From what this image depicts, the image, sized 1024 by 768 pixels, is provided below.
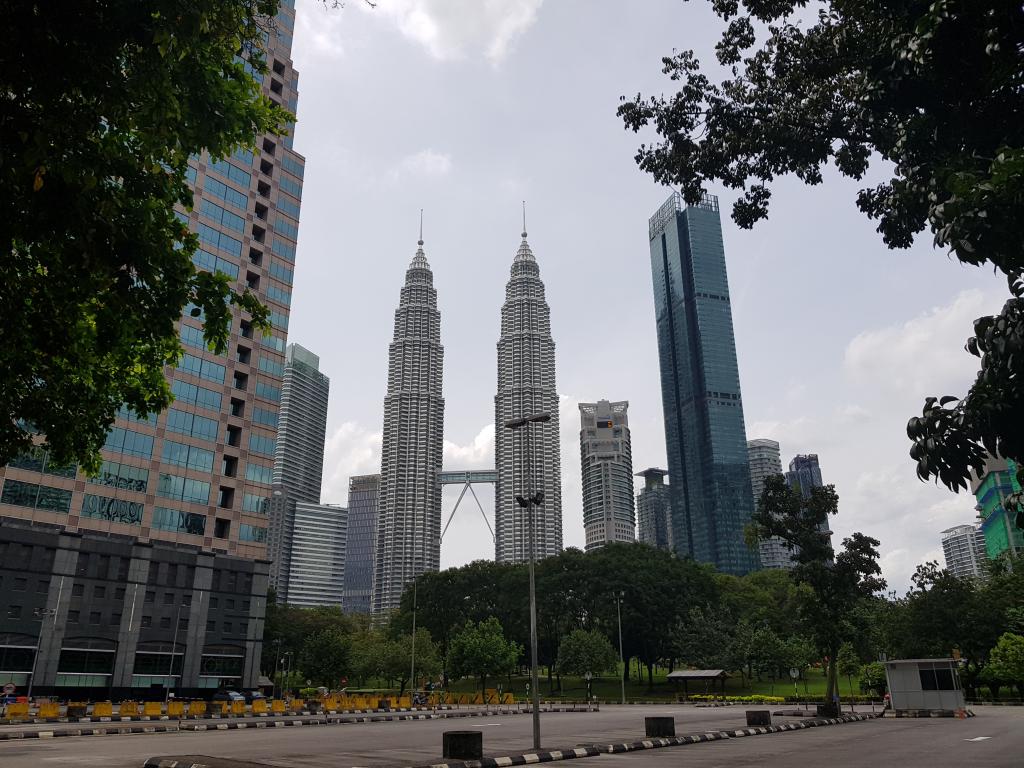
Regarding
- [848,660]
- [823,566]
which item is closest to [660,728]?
[823,566]

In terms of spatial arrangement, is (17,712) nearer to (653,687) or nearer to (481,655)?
(481,655)

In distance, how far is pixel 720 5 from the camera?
18.7m

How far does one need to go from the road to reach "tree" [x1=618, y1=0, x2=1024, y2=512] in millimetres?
9023

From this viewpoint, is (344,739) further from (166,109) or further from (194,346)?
(194,346)

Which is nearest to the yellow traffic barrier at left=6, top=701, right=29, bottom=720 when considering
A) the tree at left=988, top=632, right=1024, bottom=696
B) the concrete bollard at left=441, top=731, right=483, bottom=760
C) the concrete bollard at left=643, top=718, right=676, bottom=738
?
the concrete bollard at left=441, top=731, right=483, bottom=760

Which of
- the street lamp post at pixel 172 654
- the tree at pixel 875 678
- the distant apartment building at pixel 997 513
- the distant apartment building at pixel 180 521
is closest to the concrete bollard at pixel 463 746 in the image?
the distant apartment building at pixel 180 521

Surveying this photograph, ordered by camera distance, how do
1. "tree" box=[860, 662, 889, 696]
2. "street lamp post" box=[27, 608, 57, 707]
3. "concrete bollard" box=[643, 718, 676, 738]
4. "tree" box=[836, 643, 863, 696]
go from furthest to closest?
1. "tree" box=[836, 643, 863, 696]
2. "tree" box=[860, 662, 889, 696]
3. "street lamp post" box=[27, 608, 57, 707]
4. "concrete bollard" box=[643, 718, 676, 738]

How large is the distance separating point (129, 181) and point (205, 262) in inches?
2594

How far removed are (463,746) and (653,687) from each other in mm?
78900

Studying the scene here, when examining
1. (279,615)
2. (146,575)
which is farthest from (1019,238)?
(279,615)

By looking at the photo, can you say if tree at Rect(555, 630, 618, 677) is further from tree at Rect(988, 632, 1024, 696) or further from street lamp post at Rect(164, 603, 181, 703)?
street lamp post at Rect(164, 603, 181, 703)

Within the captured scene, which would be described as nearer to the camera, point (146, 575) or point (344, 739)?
point (344, 739)

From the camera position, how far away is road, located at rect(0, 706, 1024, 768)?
16.6 metres

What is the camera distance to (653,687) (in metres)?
88.6
